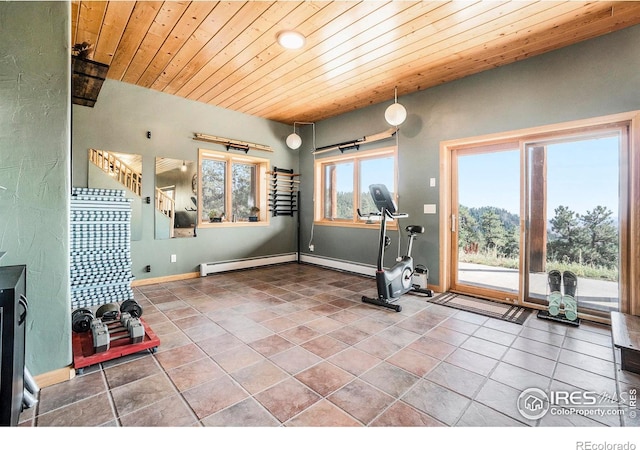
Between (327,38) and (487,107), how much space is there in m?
2.23

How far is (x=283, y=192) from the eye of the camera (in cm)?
632

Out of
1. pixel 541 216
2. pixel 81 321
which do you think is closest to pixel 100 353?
pixel 81 321

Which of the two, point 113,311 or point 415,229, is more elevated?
point 415,229

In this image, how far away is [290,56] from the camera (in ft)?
11.3

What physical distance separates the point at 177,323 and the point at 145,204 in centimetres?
232

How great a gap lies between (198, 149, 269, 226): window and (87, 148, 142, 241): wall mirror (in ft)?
3.13

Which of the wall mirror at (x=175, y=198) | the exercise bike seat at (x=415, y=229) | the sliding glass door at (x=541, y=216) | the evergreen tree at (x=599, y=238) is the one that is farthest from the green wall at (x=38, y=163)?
the evergreen tree at (x=599, y=238)

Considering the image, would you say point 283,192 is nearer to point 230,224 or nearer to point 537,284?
point 230,224

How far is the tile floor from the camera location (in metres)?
1.67

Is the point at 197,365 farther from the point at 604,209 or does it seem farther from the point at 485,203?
the point at 604,209

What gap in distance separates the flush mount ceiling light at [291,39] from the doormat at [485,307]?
3.45 metres

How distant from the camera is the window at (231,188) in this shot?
17.5ft
